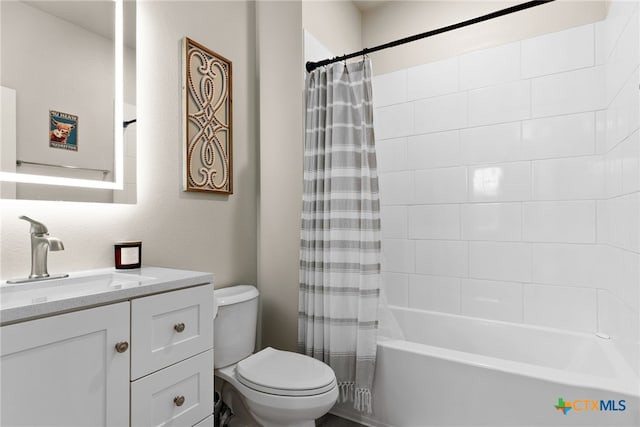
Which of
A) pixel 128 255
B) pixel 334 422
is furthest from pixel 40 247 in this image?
pixel 334 422

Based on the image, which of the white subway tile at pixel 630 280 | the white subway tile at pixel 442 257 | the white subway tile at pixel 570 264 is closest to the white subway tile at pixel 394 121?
the white subway tile at pixel 442 257

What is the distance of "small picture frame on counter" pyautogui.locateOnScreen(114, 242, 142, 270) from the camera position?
144 cm

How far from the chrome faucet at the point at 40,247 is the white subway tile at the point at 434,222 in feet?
6.77

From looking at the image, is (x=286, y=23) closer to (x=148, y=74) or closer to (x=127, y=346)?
(x=148, y=74)

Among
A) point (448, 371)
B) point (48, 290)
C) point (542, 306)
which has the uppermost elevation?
point (48, 290)

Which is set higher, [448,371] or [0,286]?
[0,286]

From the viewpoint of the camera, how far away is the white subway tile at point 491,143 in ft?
7.20

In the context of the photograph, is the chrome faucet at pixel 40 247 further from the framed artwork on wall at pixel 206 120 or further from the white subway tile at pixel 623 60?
the white subway tile at pixel 623 60

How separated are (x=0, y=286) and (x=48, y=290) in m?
0.12

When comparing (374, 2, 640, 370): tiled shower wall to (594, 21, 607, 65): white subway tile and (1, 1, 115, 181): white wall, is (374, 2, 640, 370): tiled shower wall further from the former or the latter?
(1, 1, 115, 181): white wall

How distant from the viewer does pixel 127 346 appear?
101 cm

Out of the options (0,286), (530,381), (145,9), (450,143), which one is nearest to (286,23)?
(145,9)

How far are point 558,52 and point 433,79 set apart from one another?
0.73 m

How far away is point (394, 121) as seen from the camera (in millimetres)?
2627
